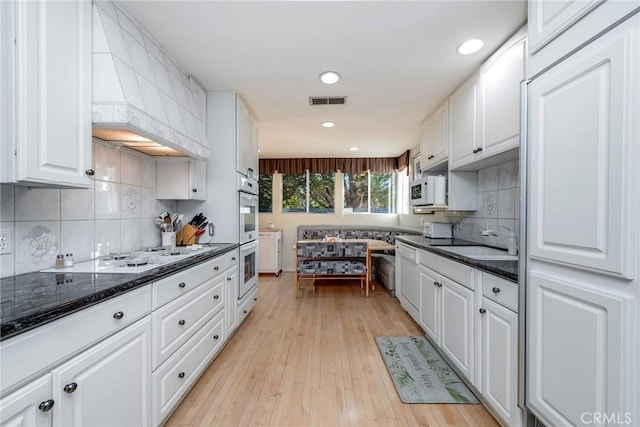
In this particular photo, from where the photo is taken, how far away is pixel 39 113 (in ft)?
3.64

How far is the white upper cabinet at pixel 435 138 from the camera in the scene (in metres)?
2.72

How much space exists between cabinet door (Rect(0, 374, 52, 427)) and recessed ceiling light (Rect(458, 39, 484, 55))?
2.74 meters

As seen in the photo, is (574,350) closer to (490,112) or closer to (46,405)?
(490,112)

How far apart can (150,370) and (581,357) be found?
1.85 metres

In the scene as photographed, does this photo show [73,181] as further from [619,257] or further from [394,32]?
[619,257]

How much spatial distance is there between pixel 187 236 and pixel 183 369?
1.17 m

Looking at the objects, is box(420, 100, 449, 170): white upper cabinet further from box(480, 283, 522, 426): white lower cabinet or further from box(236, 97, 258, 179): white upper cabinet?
box(236, 97, 258, 179): white upper cabinet

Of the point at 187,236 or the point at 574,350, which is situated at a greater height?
the point at 187,236

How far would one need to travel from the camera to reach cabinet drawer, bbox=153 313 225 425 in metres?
1.40

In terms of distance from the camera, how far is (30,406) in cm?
79

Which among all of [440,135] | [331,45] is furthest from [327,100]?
[440,135]

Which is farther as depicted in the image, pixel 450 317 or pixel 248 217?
pixel 248 217

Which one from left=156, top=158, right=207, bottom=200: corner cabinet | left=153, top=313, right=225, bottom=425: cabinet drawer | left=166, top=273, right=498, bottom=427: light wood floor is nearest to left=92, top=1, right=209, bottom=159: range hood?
left=156, top=158, right=207, bottom=200: corner cabinet

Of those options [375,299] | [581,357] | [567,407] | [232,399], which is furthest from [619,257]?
[375,299]
